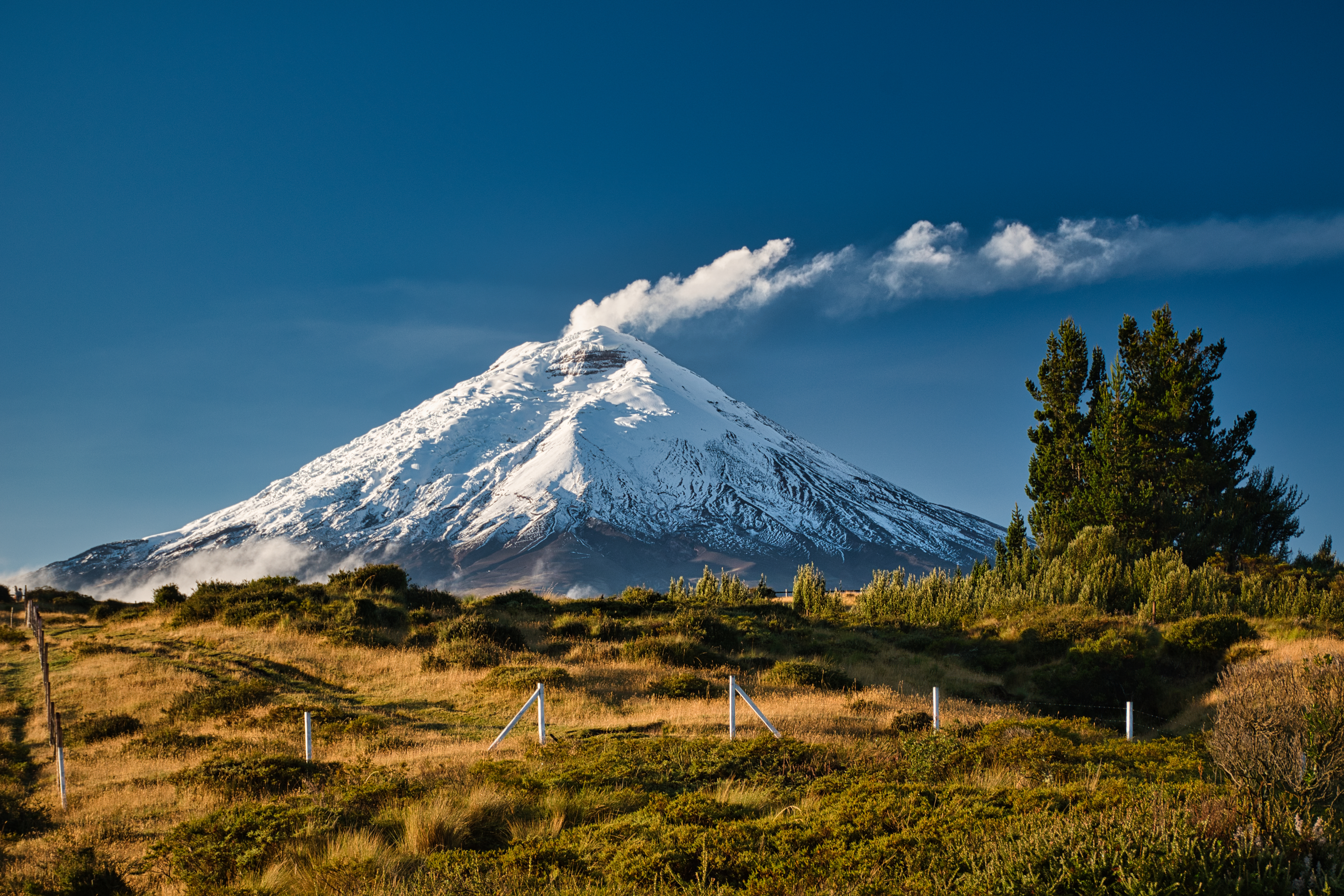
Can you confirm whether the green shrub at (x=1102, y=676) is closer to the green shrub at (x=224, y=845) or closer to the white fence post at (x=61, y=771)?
the green shrub at (x=224, y=845)

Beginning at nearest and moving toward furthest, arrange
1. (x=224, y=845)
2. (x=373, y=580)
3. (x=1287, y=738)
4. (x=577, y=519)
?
(x=1287, y=738) → (x=224, y=845) → (x=373, y=580) → (x=577, y=519)

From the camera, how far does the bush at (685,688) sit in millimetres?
15125

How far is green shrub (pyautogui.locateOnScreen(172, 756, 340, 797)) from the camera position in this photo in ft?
29.8

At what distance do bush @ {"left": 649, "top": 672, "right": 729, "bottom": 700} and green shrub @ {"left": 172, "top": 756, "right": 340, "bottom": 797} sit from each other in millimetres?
6884

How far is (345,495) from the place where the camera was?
585 ft

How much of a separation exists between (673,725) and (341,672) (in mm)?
9925

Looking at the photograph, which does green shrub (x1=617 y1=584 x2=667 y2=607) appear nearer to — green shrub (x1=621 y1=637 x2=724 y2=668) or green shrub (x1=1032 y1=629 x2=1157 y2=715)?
green shrub (x1=621 y1=637 x2=724 y2=668)

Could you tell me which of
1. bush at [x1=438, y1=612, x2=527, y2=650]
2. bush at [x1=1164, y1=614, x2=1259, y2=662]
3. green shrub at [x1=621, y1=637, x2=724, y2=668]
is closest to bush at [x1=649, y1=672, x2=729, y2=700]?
green shrub at [x1=621, y1=637, x2=724, y2=668]

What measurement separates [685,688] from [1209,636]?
1450cm

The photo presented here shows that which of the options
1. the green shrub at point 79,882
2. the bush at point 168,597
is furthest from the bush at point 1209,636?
the bush at point 168,597

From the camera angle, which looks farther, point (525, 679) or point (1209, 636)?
point (1209, 636)

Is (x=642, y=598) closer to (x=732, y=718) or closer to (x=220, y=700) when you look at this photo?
(x=220, y=700)

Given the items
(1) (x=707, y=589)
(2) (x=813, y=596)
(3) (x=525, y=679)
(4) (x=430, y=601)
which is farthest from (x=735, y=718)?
(1) (x=707, y=589)

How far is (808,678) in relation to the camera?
54.3ft
